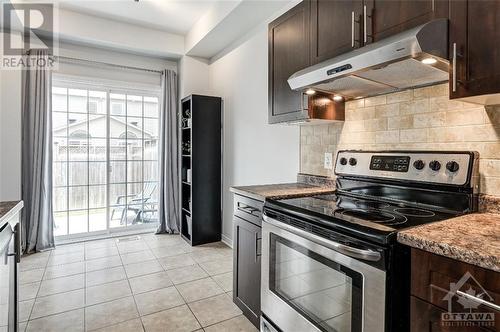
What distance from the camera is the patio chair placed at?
4.33m

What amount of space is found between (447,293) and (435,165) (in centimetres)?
80

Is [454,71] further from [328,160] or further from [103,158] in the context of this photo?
[103,158]

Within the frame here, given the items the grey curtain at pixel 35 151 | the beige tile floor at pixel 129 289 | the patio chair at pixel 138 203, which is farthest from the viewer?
the patio chair at pixel 138 203

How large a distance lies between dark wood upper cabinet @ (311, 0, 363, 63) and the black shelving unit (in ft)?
7.13

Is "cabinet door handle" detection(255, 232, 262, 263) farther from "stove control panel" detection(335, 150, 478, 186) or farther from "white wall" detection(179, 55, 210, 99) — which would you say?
"white wall" detection(179, 55, 210, 99)

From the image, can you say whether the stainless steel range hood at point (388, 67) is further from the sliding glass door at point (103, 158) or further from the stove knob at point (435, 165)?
the sliding glass door at point (103, 158)

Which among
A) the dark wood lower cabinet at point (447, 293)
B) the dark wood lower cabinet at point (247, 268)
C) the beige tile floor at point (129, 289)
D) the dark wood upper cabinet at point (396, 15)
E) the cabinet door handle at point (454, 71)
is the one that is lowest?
the beige tile floor at point (129, 289)

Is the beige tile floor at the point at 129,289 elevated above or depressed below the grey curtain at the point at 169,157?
below

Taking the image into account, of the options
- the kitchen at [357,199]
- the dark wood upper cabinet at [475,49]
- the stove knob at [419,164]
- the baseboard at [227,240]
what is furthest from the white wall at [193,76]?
the dark wood upper cabinet at [475,49]

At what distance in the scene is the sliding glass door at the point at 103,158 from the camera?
3.91 meters

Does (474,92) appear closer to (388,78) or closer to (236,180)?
(388,78)

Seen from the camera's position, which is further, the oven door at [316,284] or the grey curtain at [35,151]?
the grey curtain at [35,151]

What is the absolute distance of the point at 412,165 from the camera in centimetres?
163

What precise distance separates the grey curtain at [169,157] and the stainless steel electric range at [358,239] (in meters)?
2.79
